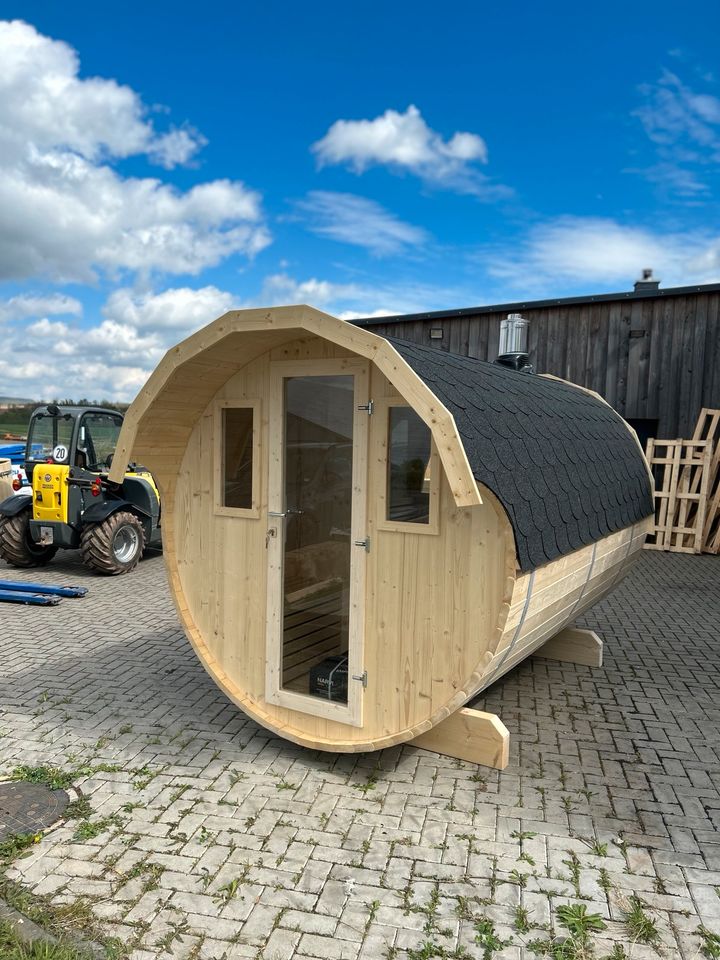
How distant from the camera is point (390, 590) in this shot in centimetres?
450

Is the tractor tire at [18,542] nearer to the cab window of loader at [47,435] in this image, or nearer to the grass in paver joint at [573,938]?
the cab window of loader at [47,435]

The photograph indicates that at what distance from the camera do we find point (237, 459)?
5.07m

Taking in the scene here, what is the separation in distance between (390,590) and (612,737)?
2.24 m

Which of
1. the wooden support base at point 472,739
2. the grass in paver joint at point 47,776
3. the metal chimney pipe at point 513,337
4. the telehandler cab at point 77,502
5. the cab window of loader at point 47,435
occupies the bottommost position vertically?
the grass in paver joint at point 47,776

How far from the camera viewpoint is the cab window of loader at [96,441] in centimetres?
1111

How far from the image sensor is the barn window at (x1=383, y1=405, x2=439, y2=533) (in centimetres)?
438

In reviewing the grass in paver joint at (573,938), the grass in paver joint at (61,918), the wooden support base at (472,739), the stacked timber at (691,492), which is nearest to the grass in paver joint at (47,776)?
the grass in paver joint at (61,918)

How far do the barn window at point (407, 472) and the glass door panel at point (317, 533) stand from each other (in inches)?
14.8

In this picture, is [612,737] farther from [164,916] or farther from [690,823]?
[164,916]

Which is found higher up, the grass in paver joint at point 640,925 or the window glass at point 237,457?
the window glass at point 237,457

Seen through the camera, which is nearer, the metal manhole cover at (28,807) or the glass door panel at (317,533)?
the metal manhole cover at (28,807)

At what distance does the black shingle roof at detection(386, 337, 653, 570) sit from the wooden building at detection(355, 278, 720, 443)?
7.55 m

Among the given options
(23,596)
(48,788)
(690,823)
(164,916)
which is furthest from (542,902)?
(23,596)

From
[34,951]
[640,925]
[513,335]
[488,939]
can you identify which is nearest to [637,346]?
[513,335]
